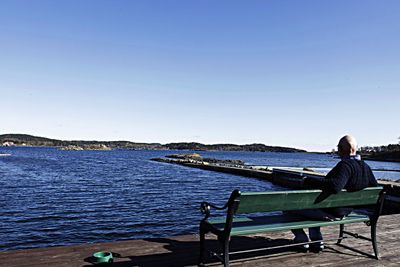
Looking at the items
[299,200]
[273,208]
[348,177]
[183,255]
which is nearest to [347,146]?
[348,177]

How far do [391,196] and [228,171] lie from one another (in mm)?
32684

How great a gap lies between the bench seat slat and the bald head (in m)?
1.04

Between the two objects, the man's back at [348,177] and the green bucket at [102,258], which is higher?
the man's back at [348,177]

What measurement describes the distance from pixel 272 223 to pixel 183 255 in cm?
147

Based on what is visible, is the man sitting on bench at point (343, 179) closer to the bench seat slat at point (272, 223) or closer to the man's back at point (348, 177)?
the man's back at point (348, 177)

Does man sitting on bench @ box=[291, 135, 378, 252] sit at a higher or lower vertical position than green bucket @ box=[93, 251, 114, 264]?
higher

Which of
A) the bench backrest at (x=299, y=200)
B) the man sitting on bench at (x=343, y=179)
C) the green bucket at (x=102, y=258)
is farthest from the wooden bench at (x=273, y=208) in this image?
the green bucket at (x=102, y=258)

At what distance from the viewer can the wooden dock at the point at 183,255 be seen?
15.6 feet

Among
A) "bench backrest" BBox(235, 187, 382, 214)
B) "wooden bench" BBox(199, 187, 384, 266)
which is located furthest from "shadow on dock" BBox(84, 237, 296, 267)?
"bench backrest" BBox(235, 187, 382, 214)

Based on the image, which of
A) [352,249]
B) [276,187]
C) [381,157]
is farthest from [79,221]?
[381,157]

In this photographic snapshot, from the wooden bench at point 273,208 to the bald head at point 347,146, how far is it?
563 millimetres

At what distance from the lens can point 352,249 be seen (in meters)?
5.48

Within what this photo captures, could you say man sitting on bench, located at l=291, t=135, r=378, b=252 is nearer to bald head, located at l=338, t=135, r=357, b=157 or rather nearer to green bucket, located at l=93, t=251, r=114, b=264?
bald head, located at l=338, t=135, r=357, b=157

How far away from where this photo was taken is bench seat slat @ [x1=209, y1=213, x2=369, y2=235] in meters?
4.39
